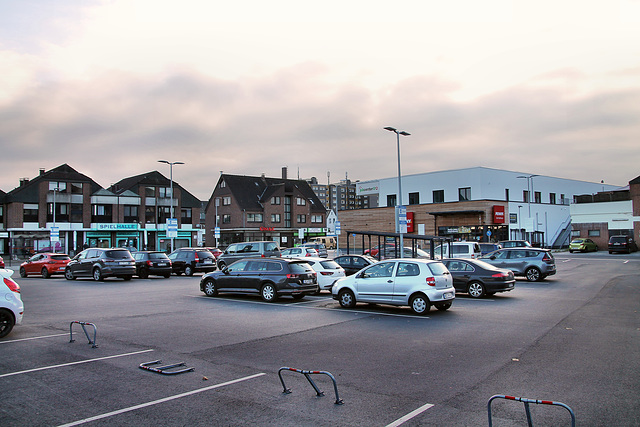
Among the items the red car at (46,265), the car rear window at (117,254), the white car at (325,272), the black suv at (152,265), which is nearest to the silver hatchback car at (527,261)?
the white car at (325,272)

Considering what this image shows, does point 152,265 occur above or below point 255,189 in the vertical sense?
below

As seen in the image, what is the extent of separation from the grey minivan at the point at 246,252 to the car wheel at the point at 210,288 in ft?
43.2

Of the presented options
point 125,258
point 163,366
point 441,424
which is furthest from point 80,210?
point 441,424

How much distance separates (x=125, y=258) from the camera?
26.4m

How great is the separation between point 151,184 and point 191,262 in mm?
47896

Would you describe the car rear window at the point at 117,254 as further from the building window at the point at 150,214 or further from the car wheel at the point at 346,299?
the building window at the point at 150,214

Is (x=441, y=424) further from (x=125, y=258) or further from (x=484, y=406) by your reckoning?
(x=125, y=258)

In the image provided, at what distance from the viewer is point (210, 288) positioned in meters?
18.5

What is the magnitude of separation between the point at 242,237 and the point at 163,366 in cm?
7004

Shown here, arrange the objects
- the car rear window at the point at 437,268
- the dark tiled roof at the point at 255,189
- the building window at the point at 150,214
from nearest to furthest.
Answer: the car rear window at the point at 437,268 → the building window at the point at 150,214 → the dark tiled roof at the point at 255,189

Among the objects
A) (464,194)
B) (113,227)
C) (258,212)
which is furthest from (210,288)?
(258,212)

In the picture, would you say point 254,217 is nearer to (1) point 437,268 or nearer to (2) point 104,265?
(2) point 104,265

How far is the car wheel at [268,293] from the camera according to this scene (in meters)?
16.7

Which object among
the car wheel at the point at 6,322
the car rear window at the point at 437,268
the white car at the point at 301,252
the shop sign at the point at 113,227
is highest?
the shop sign at the point at 113,227
